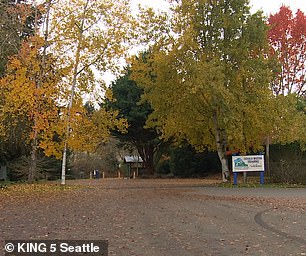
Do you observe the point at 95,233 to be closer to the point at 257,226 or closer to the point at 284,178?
the point at 257,226

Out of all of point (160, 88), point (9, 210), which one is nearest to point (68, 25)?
point (160, 88)

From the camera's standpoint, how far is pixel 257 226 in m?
10.2

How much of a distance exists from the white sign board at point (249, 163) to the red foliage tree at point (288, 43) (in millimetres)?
Answer: 10470

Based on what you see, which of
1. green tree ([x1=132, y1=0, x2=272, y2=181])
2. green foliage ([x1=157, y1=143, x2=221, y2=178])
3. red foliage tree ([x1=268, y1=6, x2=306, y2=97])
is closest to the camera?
green tree ([x1=132, y1=0, x2=272, y2=181])

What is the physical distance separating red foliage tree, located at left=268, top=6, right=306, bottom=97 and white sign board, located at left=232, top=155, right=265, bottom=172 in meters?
10.5

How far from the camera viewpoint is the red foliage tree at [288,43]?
1415 inches

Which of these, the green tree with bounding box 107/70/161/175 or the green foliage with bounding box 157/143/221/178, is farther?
the green foliage with bounding box 157/143/221/178

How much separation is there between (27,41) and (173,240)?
18.4m

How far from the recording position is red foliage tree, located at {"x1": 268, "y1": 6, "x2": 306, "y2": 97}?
3594cm

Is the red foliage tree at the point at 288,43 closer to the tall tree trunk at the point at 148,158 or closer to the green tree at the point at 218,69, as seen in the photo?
the green tree at the point at 218,69

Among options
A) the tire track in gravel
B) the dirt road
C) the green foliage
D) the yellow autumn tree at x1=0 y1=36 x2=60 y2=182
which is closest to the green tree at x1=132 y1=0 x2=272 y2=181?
the yellow autumn tree at x1=0 y1=36 x2=60 y2=182

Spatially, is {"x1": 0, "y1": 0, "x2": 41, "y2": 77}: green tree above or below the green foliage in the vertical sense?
above

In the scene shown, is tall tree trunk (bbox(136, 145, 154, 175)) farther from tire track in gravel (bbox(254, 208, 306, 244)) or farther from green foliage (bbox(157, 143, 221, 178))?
tire track in gravel (bbox(254, 208, 306, 244))

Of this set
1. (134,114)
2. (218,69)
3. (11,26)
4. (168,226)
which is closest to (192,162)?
(134,114)
